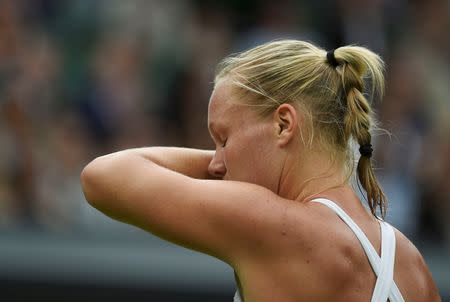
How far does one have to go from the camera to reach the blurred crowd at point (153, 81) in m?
7.53

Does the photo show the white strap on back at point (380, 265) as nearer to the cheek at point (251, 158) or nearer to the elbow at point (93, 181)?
the cheek at point (251, 158)

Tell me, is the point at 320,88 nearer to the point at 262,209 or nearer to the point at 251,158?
the point at 251,158

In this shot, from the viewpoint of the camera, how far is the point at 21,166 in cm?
790

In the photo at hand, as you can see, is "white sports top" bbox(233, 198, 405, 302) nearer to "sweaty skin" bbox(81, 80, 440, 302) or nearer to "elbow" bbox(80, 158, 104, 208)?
"sweaty skin" bbox(81, 80, 440, 302)

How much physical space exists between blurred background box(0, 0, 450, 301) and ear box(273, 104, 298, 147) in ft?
12.1

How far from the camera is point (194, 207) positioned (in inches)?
109

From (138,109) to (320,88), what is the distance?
17.6ft

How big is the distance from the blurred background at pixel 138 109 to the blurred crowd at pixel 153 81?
0.5 inches

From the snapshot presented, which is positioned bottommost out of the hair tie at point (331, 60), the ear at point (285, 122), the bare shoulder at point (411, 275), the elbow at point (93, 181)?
the bare shoulder at point (411, 275)

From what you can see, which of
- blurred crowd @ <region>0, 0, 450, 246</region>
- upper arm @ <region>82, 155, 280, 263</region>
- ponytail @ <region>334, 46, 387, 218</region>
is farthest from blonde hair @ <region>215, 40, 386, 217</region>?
blurred crowd @ <region>0, 0, 450, 246</region>

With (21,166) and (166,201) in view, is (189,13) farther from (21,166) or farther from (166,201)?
(166,201)

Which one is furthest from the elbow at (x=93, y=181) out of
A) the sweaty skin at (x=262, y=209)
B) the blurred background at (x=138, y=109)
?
the blurred background at (x=138, y=109)

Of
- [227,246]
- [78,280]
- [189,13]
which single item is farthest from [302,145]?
[189,13]

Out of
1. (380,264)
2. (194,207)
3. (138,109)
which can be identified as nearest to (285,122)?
(194,207)
